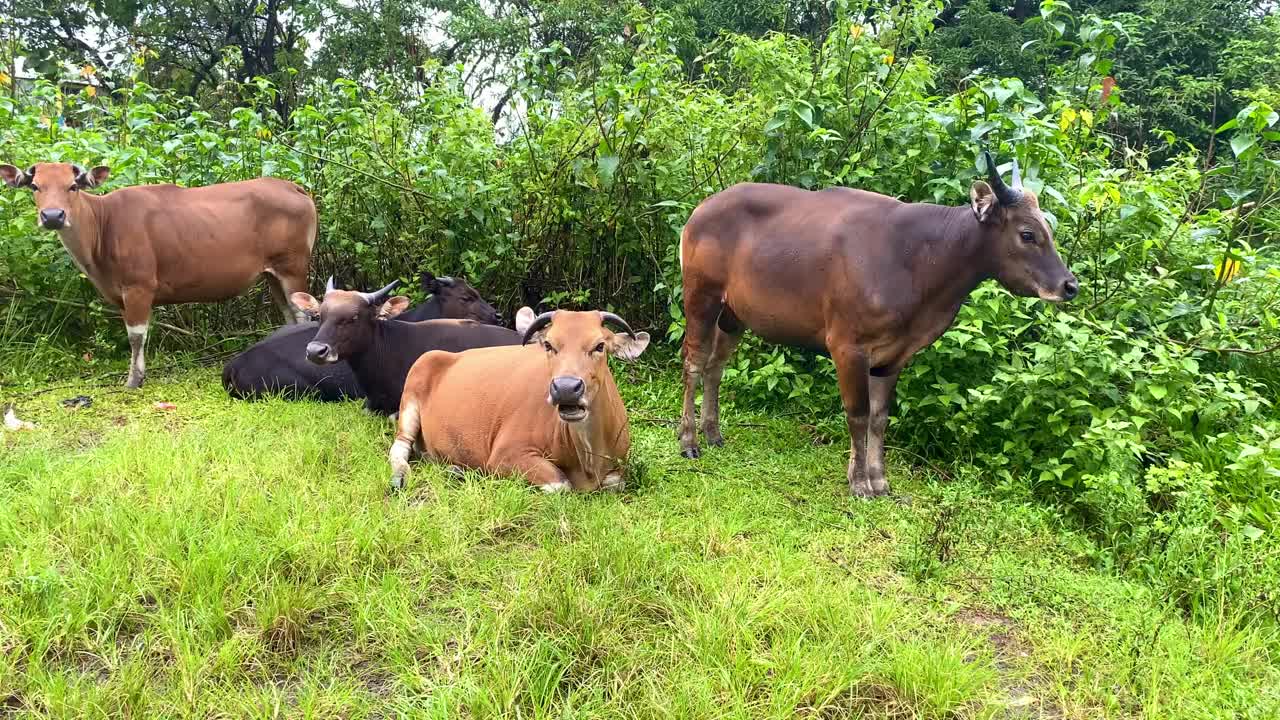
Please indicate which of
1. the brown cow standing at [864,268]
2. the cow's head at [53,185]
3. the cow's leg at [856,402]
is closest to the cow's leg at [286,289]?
the cow's head at [53,185]

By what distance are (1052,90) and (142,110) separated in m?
7.35

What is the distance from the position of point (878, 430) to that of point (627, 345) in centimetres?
143

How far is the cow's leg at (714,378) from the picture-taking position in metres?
5.13

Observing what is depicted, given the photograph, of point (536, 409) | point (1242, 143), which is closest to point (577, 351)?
point (536, 409)

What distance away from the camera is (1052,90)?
5461mm

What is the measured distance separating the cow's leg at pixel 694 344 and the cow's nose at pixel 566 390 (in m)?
1.52

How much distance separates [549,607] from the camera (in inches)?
104

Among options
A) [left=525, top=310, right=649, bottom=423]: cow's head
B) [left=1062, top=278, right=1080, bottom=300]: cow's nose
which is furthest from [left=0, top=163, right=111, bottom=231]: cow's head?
[left=1062, top=278, right=1080, bottom=300]: cow's nose

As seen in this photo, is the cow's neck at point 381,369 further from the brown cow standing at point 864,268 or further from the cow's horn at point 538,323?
the brown cow standing at point 864,268

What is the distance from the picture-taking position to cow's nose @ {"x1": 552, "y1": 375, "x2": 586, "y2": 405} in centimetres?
343

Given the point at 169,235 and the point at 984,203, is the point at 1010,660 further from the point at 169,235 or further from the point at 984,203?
the point at 169,235

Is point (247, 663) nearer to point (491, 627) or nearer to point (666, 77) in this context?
point (491, 627)

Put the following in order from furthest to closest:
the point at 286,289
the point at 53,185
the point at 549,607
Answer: the point at 286,289, the point at 53,185, the point at 549,607

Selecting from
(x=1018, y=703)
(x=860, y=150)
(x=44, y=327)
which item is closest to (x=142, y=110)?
(x=44, y=327)
